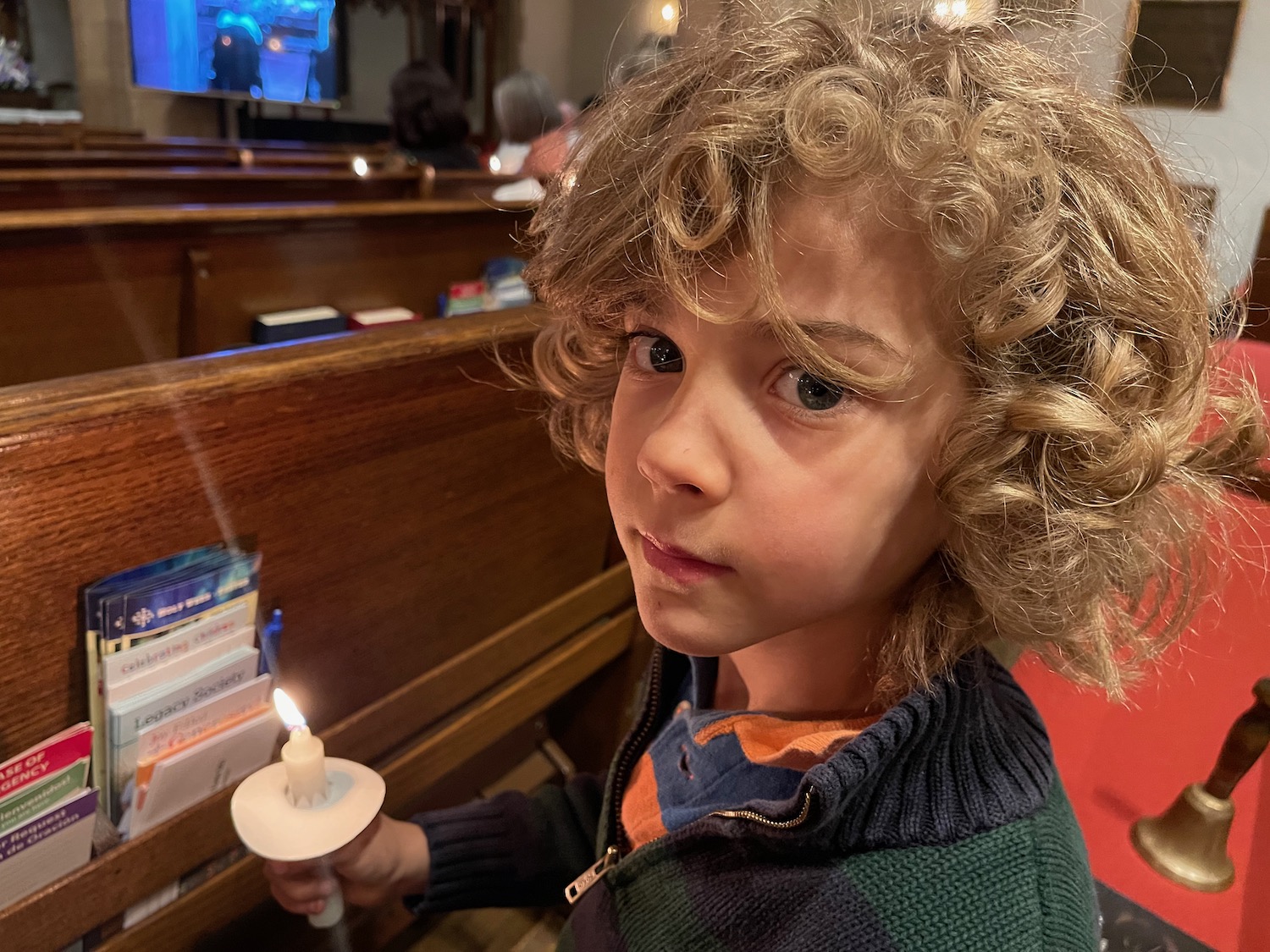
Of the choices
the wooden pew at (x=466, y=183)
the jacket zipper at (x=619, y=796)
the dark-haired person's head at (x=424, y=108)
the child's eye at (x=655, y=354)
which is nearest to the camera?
the child's eye at (x=655, y=354)

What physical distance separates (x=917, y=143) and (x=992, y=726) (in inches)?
15.8

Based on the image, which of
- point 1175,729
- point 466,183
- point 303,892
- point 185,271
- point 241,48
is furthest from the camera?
point 241,48

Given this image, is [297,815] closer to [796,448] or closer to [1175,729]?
[796,448]

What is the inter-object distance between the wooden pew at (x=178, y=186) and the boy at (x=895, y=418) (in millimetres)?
1841

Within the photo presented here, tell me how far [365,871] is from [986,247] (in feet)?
2.73

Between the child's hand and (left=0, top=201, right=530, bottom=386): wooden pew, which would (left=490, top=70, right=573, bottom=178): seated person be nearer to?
(left=0, top=201, right=530, bottom=386): wooden pew

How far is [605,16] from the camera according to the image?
6004mm

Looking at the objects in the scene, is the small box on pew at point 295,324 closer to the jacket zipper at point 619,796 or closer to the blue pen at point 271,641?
the blue pen at point 271,641

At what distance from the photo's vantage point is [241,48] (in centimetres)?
549

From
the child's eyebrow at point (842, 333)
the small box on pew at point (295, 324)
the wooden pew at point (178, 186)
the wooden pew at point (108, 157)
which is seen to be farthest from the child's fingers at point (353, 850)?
the wooden pew at point (108, 157)

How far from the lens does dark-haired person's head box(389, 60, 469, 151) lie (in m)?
3.37

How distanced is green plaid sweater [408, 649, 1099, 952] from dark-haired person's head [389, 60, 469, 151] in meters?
3.26

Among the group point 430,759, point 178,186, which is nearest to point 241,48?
point 178,186

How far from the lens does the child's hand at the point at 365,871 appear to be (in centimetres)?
82
